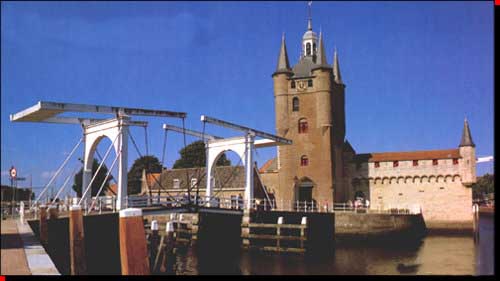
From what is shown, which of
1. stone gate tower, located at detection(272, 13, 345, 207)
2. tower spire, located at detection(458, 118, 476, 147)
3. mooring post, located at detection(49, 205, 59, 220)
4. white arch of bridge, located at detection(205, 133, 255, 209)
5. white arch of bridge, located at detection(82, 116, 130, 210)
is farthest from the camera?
stone gate tower, located at detection(272, 13, 345, 207)

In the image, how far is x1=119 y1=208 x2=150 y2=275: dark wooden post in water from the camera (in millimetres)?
5137

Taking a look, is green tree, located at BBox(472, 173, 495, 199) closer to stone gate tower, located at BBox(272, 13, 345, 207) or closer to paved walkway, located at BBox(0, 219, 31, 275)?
stone gate tower, located at BBox(272, 13, 345, 207)

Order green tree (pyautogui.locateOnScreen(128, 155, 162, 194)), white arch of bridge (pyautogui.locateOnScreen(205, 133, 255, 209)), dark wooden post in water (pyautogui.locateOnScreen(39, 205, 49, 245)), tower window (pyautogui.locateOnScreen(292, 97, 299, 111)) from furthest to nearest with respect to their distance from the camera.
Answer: green tree (pyautogui.locateOnScreen(128, 155, 162, 194)) → tower window (pyautogui.locateOnScreen(292, 97, 299, 111)) → white arch of bridge (pyautogui.locateOnScreen(205, 133, 255, 209)) → dark wooden post in water (pyautogui.locateOnScreen(39, 205, 49, 245))

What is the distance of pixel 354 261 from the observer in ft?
51.7

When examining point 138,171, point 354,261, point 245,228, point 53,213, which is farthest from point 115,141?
point 138,171

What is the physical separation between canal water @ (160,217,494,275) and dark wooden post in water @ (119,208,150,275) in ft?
20.3

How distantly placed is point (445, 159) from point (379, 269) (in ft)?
46.9

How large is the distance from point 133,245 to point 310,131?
76.1 ft

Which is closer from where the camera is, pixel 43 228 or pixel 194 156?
pixel 43 228

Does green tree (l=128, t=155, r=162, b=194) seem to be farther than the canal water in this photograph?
Yes

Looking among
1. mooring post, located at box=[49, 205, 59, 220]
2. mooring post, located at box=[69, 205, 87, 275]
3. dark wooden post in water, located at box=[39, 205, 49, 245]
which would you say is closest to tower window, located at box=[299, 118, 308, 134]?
mooring post, located at box=[49, 205, 59, 220]

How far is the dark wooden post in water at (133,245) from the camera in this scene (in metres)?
5.14

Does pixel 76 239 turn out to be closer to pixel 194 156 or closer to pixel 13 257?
pixel 13 257

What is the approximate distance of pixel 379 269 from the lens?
14.1 m
